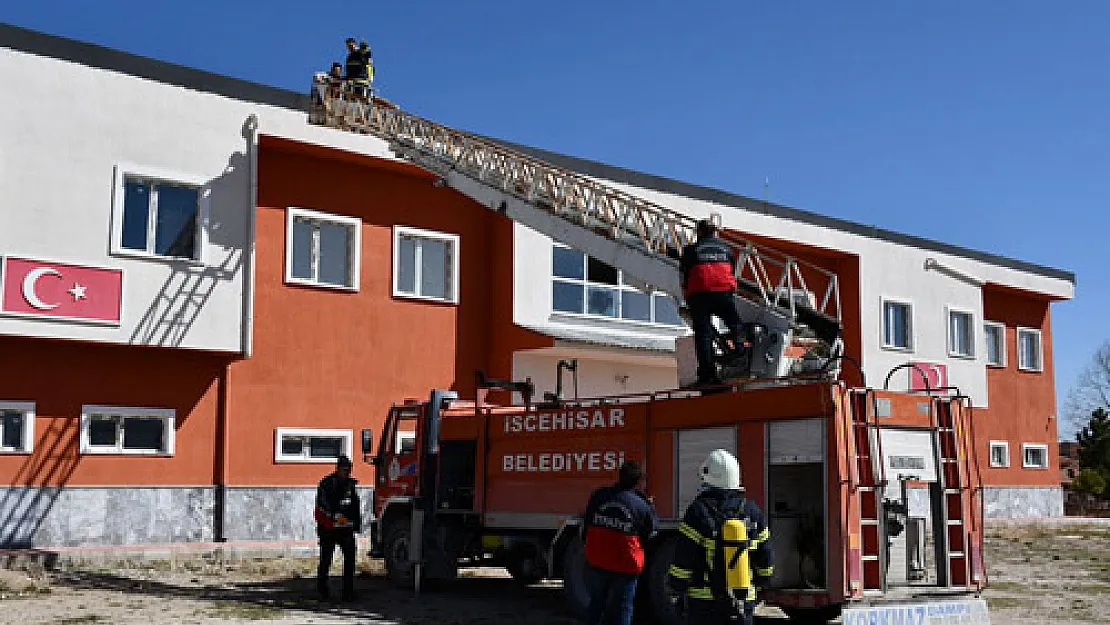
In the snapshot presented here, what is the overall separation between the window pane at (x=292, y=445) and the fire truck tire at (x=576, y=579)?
8.84 metres

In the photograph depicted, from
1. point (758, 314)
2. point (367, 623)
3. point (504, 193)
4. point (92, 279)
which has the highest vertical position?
point (504, 193)

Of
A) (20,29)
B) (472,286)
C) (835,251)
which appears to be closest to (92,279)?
(20,29)

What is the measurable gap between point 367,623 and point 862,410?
5303 millimetres

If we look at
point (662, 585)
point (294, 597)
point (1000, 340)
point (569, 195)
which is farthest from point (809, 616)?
point (1000, 340)

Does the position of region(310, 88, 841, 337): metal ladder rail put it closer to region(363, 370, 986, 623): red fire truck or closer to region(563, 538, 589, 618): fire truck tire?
region(363, 370, 986, 623): red fire truck

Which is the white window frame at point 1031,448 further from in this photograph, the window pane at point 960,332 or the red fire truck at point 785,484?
the red fire truck at point 785,484

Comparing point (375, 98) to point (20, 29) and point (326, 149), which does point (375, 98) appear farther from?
point (20, 29)

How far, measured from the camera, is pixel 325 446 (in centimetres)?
1955

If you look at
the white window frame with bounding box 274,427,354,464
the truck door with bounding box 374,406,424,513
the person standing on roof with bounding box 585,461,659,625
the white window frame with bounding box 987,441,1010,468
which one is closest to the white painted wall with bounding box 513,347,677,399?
the white window frame with bounding box 274,427,354,464

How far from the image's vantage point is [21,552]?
1566 centimetres

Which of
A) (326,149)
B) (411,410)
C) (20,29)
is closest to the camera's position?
(411,410)

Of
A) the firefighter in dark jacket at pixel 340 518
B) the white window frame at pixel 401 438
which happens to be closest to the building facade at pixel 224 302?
the white window frame at pixel 401 438

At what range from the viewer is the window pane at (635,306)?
22.9 m

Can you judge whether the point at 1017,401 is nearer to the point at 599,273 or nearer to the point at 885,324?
→ the point at 885,324
